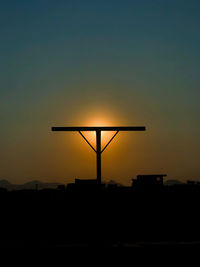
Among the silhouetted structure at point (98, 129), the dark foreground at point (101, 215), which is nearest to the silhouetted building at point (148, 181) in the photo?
the dark foreground at point (101, 215)

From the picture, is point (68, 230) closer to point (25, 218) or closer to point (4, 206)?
point (25, 218)

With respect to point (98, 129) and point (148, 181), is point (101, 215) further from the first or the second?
point (148, 181)

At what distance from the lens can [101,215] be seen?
16.5m

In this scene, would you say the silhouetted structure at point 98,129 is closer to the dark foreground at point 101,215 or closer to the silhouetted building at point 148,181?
the dark foreground at point 101,215

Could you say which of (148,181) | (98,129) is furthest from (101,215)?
(148,181)

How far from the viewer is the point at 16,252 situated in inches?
309

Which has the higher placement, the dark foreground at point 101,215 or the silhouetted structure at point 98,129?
the silhouetted structure at point 98,129

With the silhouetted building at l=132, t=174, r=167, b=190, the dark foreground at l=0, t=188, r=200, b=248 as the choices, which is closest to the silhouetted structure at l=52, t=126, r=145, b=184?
the dark foreground at l=0, t=188, r=200, b=248

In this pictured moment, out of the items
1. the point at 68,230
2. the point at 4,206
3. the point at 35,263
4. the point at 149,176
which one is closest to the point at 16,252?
the point at 35,263

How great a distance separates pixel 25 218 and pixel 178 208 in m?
5.84

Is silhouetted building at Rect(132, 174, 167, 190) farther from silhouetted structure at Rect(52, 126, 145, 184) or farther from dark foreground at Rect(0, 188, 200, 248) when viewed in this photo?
silhouetted structure at Rect(52, 126, 145, 184)

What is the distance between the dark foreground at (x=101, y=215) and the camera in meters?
13.9

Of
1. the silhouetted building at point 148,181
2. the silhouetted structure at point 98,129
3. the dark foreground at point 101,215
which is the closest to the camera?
the dark foreground at point 101,215

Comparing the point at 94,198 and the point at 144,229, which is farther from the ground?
the point at 94,198
